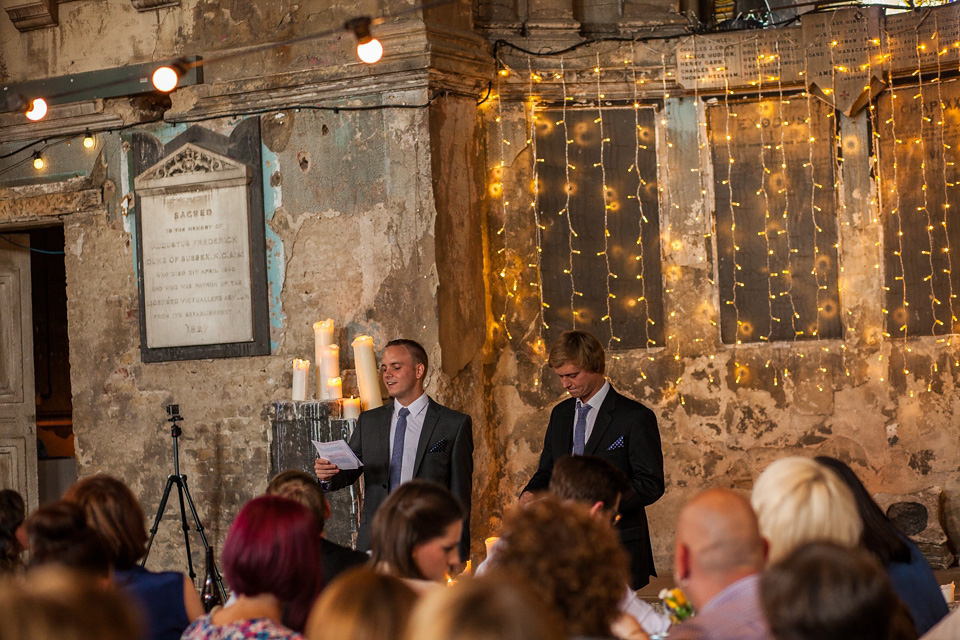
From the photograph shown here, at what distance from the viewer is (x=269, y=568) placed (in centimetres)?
277

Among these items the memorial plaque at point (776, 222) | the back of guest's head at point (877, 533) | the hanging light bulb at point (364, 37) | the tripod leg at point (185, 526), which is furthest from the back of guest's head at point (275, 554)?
the memorial plaque at point (776, 222)

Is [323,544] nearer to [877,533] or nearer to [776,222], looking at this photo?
[877,533]

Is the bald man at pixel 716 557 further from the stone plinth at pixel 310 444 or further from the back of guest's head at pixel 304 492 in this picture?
the stone plinth at pixel 310 444

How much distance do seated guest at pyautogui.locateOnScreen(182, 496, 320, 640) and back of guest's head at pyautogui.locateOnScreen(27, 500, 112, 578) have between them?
14.8 inches

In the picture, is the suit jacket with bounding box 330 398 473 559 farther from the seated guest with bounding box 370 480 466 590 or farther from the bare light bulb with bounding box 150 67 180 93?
the bare light bulb with bounding box 150 67 180 93

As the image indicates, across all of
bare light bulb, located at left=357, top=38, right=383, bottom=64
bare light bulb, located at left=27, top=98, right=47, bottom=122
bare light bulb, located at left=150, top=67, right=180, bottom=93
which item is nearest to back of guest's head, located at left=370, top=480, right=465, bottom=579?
bare light bulb, located at left=357, top=38, right=383, bottom=64

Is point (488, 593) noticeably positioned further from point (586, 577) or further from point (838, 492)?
point (838, 492)

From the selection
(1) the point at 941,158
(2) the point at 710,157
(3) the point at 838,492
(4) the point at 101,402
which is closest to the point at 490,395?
(2) the point at 710,157

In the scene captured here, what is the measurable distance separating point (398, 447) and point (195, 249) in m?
3.29

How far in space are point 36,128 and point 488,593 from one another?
7.52 meters

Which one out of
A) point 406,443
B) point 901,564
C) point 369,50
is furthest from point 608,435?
point 369,50

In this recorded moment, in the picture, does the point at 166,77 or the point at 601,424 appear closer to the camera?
the point at 601,424

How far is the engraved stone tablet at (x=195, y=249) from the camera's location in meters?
7.52

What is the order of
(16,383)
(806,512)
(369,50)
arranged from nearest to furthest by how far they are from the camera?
(806,512) < (369,50) < (16,383)
